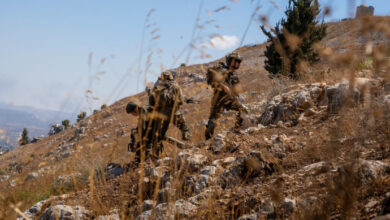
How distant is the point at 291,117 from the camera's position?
464 cm

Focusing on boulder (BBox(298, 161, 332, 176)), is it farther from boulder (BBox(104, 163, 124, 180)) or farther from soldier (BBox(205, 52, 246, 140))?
soldier (BBox(205, 52, 246, 140))

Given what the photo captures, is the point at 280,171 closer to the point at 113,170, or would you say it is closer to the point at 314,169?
the point at 314,169

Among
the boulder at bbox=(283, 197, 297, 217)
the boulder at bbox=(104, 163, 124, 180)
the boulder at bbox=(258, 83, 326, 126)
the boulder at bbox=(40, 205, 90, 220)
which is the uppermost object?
the boulder at bbox=(258, 83, 326, 126)

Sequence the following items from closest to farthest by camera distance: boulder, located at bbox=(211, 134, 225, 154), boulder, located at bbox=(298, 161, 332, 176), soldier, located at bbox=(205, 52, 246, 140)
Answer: boulder, located at bbox=(298, 161, 332, 176), boulder, located at bbox=(211, 134, 225, 154), soldier, located at bbox=(205, 52, 246, 140)

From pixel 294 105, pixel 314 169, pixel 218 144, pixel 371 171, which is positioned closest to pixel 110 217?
pixel 314 169

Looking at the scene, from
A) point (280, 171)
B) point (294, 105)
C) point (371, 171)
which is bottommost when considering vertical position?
point (280, 171)

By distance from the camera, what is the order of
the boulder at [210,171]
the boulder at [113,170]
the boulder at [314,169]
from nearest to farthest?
1. the boulder at [314,169]
2. the boulder at [210,171]
3. the boulder at [113,170]

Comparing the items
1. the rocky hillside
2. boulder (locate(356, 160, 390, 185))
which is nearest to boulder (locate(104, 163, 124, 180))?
the rocky hillside

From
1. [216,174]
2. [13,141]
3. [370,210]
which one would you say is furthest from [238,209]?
Result: [13,141]

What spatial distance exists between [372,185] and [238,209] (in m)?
0.87

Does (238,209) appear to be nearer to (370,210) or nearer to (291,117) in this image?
(370,210)

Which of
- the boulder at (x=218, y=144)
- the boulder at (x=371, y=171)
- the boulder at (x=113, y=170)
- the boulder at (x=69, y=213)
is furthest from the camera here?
the boulder at (x=113, y=170)

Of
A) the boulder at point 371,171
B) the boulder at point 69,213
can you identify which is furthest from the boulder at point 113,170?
the boulder at point 371,171

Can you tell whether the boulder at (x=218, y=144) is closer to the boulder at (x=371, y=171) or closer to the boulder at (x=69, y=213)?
the boulder at (x=69, y=213)
